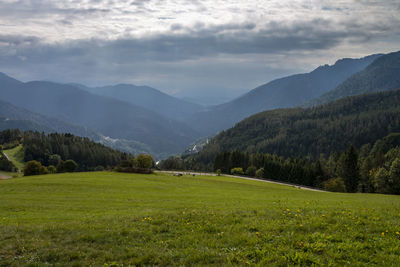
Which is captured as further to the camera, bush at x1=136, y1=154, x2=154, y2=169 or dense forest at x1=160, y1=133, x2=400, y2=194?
bush at x1=136, y1=154, x2=154, y2=169

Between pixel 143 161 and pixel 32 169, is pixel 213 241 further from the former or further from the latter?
pixel 32 169

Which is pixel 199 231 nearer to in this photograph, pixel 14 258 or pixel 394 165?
pixel 14 258

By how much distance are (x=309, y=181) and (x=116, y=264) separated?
110 metres

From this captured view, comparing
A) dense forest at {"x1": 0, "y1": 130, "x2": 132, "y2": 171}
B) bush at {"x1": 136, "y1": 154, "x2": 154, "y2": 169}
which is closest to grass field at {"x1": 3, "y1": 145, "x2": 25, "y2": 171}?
dense forest at {"x1": 0, "y1": 130, "x2": 132, "y2": 171}

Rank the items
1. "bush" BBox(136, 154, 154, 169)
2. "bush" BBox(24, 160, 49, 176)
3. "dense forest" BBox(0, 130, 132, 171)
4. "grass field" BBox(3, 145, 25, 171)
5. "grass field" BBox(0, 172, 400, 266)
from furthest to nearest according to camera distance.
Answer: "dense forest" BBox(0, 130, 132, 171)
"grass field" BBox(3, 145, 25, 171)
"bush" BBox(136, 154, 154, 169)
"bush" BBox(24, 160, 49, 176)
"grass field" BBox(0, 172, 400, 266)

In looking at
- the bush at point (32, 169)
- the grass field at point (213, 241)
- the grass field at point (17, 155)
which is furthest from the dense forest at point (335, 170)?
the grass field at point (17, 155)

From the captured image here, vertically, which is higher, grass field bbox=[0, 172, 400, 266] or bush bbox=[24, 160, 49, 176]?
grass field bbox=[0, 172, 400, 266]

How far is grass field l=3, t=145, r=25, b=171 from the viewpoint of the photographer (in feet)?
495

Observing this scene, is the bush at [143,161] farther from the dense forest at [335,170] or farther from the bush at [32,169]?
the bush at [32,169]

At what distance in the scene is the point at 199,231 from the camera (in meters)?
15.2

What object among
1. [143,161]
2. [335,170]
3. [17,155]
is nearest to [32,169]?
[143,161]

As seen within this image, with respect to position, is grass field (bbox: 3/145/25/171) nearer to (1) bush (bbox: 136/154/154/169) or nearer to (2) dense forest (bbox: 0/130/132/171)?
(2) dense forest (bbox: 0/130/132/171)

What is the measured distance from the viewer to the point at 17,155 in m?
163

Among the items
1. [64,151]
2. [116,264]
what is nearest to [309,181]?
[116,264]
